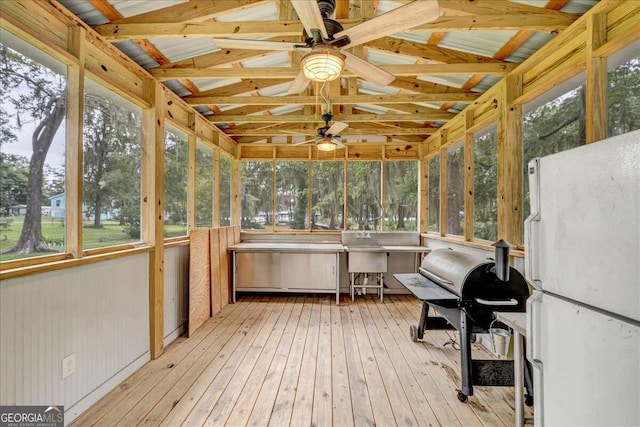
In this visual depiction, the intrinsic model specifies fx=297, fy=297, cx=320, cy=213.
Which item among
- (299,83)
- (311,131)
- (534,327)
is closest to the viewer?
(534,327)

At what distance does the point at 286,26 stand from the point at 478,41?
1797mm

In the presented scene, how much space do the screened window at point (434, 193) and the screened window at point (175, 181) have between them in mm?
3968

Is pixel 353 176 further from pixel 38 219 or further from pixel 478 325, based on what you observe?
pixel 38 219

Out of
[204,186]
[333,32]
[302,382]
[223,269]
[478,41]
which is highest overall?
[478,41]

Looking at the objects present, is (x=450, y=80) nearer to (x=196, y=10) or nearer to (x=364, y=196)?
(x=364, y=196)

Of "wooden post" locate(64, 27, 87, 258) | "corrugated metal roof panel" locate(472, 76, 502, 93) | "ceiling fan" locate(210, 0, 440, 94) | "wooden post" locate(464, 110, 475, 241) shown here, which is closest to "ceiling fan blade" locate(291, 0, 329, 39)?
"ceiling fan" locate(210, 0, 440, 94)

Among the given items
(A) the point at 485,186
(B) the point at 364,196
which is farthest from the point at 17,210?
(B) the point at 364,196

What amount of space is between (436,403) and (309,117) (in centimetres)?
373

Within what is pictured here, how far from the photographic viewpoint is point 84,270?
6.99 feet

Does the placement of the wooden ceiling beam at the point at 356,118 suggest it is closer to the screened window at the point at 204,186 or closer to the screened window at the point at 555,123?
the screened window at the point at 204,186

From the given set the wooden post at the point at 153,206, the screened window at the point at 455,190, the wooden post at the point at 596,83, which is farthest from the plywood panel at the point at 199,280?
the wooden post at the point at 596,83

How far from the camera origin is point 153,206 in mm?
2934

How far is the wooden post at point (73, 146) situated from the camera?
82.5 inches

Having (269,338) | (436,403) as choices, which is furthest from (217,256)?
(436,403)
